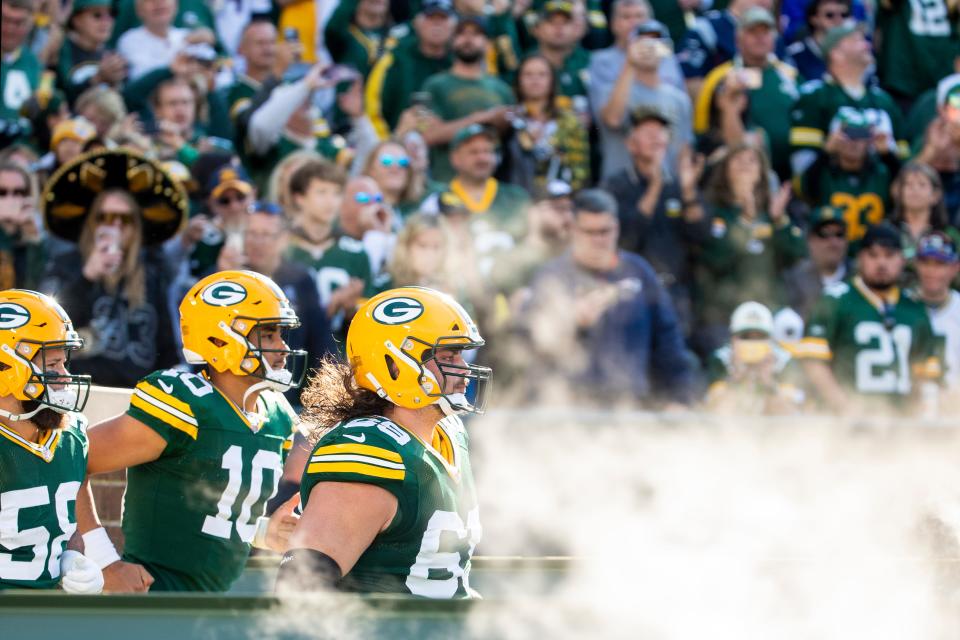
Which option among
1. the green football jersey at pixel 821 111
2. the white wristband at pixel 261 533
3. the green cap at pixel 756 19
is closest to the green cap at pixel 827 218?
the green football jersey at pixel 821 111

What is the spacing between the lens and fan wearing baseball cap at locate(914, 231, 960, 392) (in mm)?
8516

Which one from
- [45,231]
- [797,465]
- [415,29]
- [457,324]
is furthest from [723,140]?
[457,324]

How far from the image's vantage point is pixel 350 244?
7.86 m

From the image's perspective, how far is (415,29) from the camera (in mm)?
9406

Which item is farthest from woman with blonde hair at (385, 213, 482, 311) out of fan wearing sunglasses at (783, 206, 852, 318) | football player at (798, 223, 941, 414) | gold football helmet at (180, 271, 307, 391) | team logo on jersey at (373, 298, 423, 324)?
team logo on jersey at (373, 298, 423, 324)

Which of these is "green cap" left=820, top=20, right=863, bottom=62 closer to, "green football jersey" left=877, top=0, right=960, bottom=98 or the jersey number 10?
"green football jersey" left=877, top=0, right=960, bottom=98

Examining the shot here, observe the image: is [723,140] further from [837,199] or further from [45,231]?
[45,231]

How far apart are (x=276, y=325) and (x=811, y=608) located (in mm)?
2141

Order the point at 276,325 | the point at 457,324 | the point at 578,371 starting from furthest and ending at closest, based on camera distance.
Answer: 1. the point at 578,371
2. the point at 276,325
3. the point at 457,324

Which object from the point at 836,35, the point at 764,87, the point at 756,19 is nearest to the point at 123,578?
the point at 764,87

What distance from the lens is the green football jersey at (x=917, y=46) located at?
10570 mm

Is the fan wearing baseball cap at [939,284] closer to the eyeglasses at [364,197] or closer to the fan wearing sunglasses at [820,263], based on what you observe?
the fan wearing sunglasses at [820,263]

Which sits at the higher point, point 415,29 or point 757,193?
point 415,29

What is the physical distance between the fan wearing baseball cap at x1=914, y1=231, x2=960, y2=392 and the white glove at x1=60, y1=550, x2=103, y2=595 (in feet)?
17.9
